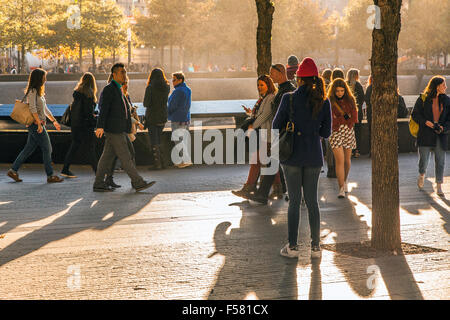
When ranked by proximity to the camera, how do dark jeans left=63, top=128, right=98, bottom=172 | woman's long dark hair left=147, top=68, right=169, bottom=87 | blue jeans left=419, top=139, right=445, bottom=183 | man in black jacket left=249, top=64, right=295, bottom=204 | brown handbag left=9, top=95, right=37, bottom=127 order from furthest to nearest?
1. woman's long dark hair left=147, top=68, right=169, bottom=87
2. dark jeans left=63, top=128, right=98, bottom=172
3. brown handbag left=9, top=95, right=37, bottom=127
4. blue jeans left=419, top=139, right=445, bottom=183
5. man in black jacket left=249, top=64, right=295, bottom=204

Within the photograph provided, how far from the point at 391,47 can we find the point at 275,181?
3.93m

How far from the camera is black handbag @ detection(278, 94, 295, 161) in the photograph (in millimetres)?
6434

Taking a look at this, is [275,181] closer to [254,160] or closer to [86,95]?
[254,160]

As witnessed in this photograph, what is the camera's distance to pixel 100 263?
250 inches

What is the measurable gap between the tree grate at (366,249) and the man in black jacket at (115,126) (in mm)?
4289

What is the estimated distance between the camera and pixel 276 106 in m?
9.13

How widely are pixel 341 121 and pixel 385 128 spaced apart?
11.5 ft

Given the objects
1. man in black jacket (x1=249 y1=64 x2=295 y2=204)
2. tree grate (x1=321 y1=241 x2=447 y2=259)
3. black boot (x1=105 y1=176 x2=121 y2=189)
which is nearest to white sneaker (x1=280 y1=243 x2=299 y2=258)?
tree grate (x1=321 y1=241 x2=447 y2=259)

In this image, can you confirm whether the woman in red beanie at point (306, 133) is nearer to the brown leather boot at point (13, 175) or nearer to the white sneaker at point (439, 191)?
the white sneaker at point (439, 191)

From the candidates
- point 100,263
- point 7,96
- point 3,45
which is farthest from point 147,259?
point 3,45

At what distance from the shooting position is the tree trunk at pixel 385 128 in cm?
671

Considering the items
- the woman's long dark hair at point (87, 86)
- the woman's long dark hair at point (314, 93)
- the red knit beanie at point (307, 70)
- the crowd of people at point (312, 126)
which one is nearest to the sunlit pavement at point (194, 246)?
the crowd of people at point (312, 126)

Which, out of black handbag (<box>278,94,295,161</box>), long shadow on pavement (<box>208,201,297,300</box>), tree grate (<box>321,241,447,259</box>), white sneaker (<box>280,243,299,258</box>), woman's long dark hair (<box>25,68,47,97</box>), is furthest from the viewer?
woman's long dark hair (<box>25,68,47,97</box>)

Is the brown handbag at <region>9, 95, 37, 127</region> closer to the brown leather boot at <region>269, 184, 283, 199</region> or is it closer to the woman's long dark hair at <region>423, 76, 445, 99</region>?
the brown leather boot at <region>269, 184, 283, 199</region>
